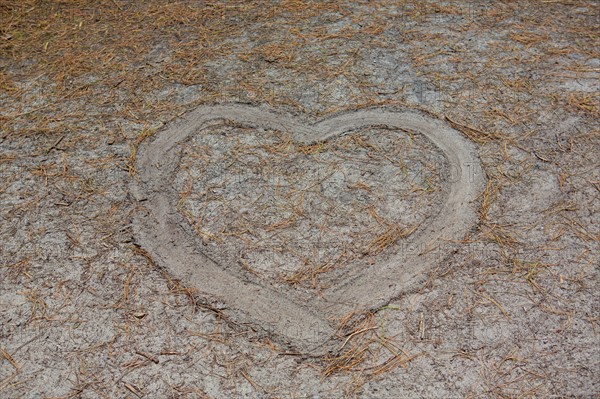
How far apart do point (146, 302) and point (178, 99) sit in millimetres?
1491

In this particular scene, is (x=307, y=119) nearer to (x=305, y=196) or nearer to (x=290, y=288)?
(x=305, y=196)

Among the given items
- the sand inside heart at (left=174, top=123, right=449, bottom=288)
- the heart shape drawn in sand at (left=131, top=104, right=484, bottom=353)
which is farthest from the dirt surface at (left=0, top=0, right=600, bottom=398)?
the sand inside heart at (left=174, top=123, right=449, bottom=288)

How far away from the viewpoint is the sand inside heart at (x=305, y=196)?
2.92 meters

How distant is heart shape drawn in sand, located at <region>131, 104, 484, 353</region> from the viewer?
2.69 m

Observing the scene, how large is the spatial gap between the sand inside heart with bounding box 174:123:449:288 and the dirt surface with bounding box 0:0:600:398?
0.24 m

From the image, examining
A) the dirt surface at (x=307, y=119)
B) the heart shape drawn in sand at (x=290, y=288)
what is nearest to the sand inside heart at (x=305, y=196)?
the heart shape drawn in sand at (x=290, y=288)

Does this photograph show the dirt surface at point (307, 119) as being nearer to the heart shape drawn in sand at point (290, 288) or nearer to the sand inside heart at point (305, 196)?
the heart shape drawn in sand at point (290, 288)

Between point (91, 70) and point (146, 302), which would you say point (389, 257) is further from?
point (91, 70)

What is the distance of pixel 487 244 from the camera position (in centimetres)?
A: 292

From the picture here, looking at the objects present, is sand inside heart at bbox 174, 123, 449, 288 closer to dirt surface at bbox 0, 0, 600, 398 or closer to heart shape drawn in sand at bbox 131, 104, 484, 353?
heart shape drawn in sand at bbox 131, 104, 484, 353

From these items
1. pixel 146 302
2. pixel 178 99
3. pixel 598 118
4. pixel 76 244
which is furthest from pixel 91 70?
pixel 598 118

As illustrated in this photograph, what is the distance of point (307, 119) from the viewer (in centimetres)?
364

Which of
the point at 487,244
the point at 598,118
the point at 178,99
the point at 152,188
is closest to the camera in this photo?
the point at 487,244

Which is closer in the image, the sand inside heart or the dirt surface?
the dirt surface
